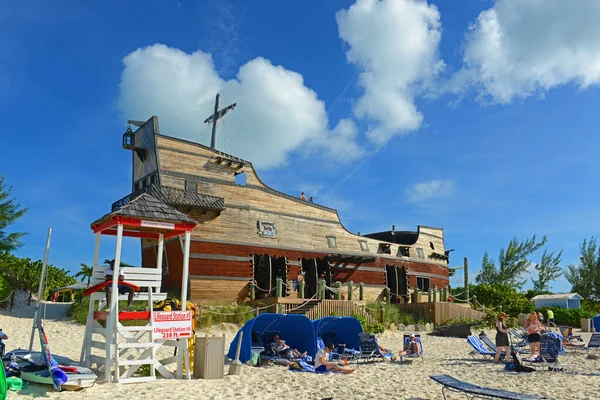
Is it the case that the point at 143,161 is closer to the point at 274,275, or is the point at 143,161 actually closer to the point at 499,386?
the point at 274,275

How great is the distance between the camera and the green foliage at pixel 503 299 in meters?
25.3

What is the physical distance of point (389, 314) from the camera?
18.9 metres

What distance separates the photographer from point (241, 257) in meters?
18.3

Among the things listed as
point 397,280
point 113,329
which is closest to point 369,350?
point 113,329

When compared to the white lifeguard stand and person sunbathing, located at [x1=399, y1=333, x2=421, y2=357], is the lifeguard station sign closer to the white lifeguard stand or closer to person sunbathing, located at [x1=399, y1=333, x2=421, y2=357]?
the white lifeguard stand

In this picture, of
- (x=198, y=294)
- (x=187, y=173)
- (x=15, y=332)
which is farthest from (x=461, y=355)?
(x=15, y=332)

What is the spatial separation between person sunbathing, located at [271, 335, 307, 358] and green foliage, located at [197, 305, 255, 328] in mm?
4222

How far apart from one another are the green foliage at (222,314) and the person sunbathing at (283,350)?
4222 millimetres

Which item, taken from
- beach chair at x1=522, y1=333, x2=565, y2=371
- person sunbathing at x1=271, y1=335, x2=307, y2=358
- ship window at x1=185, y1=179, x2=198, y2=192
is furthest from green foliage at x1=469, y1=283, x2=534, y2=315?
person sunbathing at x1=271, y1=335, x2=307, y2=358

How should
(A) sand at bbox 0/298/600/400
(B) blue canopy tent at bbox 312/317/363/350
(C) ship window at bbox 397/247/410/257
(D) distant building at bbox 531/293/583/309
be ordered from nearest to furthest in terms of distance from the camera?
(A) sand at bbox 0/298/600/400 < (B) blue canopy tent at bbox 312/317/363/350 < (C) ship window at bbox 397/247/410/257 < (D) distant building at bbox 531/293/583/309

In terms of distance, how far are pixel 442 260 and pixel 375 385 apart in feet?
64.7

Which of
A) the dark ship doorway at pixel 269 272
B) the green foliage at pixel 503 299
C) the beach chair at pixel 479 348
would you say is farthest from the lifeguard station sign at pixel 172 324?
the green foliage at pixel 503 299

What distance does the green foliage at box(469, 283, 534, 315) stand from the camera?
25277 millimetres

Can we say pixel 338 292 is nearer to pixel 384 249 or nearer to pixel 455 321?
pixel 455 321
